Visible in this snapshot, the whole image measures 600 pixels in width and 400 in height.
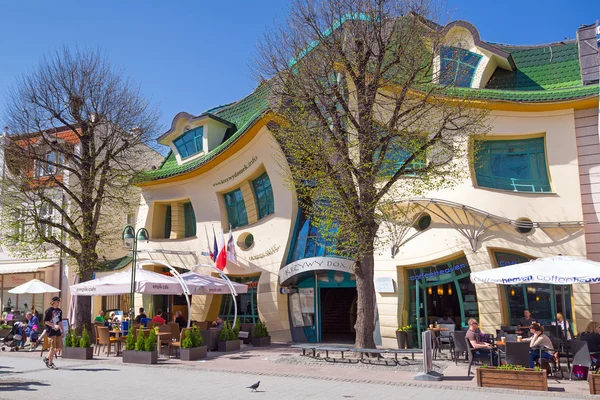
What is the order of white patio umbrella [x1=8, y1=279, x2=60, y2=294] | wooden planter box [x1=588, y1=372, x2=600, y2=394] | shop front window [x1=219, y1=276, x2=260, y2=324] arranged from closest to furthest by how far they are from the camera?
wooden planter box [x1=588, y1=372, x2=600, y2=394]
white patio umbrella [x1=8, y1=279, x2=60, y2=294]
shop front window [x1=219, y1=276, x2=260, y2=324]

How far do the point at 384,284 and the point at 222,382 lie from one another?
8.33 metres

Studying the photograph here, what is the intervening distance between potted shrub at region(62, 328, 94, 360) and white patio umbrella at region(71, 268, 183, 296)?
53.3 inches

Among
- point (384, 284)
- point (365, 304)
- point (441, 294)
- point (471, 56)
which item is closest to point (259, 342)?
Result: point (384, 284)

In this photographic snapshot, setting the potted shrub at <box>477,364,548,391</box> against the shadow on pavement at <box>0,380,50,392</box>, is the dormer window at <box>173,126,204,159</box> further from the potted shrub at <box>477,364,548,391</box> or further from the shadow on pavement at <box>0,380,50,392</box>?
the potted shrub at <box>477,364,548,391</box>

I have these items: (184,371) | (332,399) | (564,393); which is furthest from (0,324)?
(564,393)

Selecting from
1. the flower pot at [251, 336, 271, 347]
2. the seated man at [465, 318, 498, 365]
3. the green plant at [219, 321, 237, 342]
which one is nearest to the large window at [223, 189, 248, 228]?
the flower pot at [251, 336, 271, 347]

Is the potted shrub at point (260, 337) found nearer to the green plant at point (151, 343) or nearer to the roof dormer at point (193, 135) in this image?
the green plant at point (151, 343)

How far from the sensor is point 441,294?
1850cm

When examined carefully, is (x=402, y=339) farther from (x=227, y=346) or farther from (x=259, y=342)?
(x=227, y=346)

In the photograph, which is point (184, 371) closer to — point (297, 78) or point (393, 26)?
point (297, 78)

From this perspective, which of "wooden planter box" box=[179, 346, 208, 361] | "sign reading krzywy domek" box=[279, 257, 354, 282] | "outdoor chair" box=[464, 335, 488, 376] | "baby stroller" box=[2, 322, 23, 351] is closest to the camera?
"outdoor chair" box=[464, 335, 488, 376]

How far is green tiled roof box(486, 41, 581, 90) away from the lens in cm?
1891

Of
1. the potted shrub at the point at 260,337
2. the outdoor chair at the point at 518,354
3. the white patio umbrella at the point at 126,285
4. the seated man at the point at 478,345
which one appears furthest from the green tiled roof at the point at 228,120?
the outdoor chair at the point at 518,354

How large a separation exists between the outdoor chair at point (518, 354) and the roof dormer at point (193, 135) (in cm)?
1737
